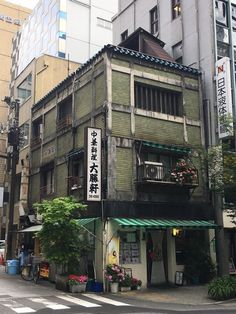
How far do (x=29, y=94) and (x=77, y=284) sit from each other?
17526mm

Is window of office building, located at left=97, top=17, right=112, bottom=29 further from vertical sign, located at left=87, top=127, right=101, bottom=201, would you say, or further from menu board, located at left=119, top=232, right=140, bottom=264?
menu board, located at left=119, top=232, right=140, bottom=264

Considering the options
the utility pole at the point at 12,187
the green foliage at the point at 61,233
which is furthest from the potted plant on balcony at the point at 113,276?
the utility pole at the point at 12,187

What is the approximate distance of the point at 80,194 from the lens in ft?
69.0

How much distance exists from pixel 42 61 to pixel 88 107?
11287mm

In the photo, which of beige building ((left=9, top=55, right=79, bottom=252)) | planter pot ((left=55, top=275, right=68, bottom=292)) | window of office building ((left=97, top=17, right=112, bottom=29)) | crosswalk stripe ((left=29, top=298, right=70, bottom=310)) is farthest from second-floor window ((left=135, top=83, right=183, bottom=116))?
window of office building ((left=97, top=17, right=112, bottom=29))

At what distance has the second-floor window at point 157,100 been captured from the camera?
21203 mm

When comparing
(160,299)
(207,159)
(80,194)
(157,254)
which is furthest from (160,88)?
(160,299)

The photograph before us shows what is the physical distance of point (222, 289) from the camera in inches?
605

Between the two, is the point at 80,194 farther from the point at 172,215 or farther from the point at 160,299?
the point at 160,299

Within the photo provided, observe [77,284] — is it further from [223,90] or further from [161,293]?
[223,90]

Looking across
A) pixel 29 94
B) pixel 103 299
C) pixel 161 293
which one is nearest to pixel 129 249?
pixel 161 293

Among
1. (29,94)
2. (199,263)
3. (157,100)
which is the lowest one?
(199,263)

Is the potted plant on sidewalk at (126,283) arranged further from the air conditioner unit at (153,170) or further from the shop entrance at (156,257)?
the air conditioner unit at (153,170)

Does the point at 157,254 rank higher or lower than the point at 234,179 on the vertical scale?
lower
